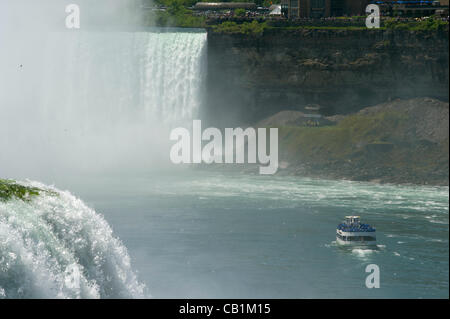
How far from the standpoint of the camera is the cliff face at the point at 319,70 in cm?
11612

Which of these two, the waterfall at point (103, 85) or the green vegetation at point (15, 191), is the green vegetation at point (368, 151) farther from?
the green vegetation at point (15, 191)

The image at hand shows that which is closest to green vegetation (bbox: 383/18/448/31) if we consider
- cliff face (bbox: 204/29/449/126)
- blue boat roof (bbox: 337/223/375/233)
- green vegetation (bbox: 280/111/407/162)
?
cliff face (bbox: 204/29/449/126)

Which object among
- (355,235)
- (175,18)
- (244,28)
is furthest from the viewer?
(175,18)

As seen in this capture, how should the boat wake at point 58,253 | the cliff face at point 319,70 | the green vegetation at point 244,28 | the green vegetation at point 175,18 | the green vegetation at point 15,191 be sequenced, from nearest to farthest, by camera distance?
the boat wake at point 58,253, the green vegetation at point 15,191, the cliff face at point 319,70, the green vegetation at point 244,28, the green vegetation at point 175,18

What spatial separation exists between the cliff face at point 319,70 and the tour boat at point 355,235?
51.6 m

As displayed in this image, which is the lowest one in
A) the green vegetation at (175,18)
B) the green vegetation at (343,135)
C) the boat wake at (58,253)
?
the green vegetation at (343,135)

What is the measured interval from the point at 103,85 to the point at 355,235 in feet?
221

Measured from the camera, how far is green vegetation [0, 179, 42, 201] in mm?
26719

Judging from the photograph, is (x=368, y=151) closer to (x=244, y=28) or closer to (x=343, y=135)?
(x=343, y=135)

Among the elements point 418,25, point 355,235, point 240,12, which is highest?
point 240,12

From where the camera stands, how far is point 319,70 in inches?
4665

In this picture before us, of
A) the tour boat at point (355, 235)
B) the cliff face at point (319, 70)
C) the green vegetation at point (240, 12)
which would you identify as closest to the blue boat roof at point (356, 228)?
the tour boat at point (355, 235)

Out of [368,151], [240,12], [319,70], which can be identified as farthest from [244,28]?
[368,151]

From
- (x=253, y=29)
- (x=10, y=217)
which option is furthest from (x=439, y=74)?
(x=10, y=217)
